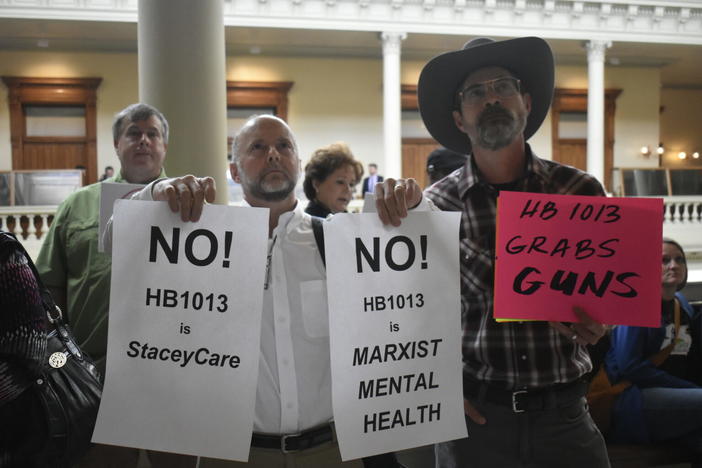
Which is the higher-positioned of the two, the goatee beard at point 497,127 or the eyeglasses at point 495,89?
the eyeglasses at point 495,89

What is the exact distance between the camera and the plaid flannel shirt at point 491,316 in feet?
4.56

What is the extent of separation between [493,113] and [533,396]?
70 cm

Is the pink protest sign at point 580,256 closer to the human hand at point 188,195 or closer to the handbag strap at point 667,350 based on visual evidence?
the human hand at point 188,195

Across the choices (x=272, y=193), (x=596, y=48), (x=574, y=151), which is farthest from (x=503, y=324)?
(x=574, y=151)

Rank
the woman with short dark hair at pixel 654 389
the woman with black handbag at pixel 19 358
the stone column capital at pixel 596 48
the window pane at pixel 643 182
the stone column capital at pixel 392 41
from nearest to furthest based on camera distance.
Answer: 1. the woman with black handbag at pixel 19 358
2. the woman with short dark hair at pixel 654 389
3. the stone column capital at pixel 392 41
4. the window pane at pixel 643 182
5. the stone column capital at pixel 596 48

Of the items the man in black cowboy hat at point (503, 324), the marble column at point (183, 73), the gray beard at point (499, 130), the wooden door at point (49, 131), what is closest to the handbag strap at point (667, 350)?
the man in black cowboy hat at point (503, 324)

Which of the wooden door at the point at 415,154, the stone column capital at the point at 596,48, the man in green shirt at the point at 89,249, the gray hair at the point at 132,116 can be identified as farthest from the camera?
the wooden door at the point at 415,154

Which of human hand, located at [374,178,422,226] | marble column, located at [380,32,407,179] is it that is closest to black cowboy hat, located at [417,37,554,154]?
human hand, located at [374,178,422,226]

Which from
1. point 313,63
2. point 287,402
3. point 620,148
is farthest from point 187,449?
point 620,148

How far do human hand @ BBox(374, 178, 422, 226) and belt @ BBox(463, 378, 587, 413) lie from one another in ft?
1.58

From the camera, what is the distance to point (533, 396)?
1382 mm

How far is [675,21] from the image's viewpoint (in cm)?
1346

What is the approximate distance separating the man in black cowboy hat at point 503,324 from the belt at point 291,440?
0.36 metres

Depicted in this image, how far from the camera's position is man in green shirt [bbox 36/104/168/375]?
6.40 ft
